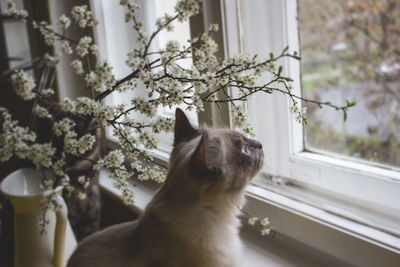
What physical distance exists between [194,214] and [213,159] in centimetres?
11

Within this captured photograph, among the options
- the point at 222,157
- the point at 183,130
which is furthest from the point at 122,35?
the point at 222,157

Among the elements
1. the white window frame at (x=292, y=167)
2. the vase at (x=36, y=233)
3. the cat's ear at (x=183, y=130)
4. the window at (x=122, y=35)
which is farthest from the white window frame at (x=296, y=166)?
the vase at (x=36, y=233)

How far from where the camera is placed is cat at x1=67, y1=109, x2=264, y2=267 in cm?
65

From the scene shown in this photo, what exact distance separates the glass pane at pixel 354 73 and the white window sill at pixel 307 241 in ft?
0.62

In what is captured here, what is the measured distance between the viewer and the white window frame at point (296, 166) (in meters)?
0.79

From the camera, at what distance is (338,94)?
112cm

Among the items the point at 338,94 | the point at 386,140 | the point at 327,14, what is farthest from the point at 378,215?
the point at 327,14

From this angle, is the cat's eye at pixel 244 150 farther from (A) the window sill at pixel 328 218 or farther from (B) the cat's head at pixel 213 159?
(A) the window sill at pixel 328 218

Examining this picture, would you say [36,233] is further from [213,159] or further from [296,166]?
[296,166]

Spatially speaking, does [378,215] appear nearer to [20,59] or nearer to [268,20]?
[268,20]

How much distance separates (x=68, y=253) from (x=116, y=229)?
0.23 m

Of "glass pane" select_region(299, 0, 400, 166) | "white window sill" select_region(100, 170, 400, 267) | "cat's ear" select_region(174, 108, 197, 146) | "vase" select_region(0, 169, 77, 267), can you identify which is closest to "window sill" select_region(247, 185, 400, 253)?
"white window sill" select_region(100, 170, 400, 267)

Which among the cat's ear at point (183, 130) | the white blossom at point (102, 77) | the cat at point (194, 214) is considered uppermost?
the white blossom at point (102, 77)

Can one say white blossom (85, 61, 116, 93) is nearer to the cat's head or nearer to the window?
the cat's head
